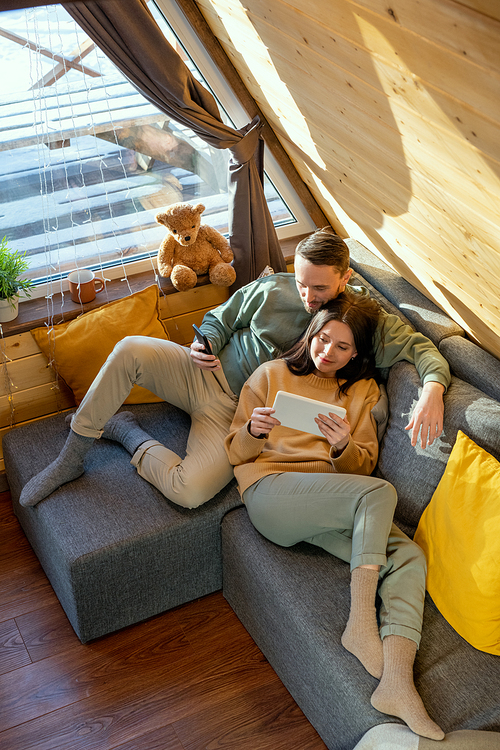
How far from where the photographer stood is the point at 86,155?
2.59 m

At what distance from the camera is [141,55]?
217 cm

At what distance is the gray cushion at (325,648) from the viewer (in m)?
1.48

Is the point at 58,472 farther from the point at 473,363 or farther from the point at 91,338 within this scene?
the point at 473,363

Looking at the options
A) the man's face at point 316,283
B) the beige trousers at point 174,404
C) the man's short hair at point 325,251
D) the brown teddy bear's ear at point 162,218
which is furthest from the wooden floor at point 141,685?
the brown teddy bear's ear at point 162,218

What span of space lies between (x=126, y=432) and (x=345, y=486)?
863 millimetres

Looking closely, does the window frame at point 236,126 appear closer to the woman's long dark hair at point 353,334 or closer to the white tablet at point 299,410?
the woman's long dark hair at point 353,334

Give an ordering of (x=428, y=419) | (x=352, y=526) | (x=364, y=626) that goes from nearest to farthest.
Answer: (x=364, y=626) → (x=352, y=526) → (x=428, y=419)

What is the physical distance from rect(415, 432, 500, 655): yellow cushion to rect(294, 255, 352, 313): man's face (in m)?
0.63

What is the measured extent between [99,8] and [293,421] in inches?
57.9

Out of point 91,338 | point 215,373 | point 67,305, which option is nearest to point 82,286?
point 67,305

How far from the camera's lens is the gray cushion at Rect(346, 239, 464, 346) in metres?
2.25

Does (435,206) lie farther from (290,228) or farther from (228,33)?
(290,228)

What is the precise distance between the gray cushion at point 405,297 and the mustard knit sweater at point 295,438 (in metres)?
0.34

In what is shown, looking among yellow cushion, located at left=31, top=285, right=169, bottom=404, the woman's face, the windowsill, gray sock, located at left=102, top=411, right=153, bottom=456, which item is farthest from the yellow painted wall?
gray sock, located at left=102, top=411, right=153, bottom=456
